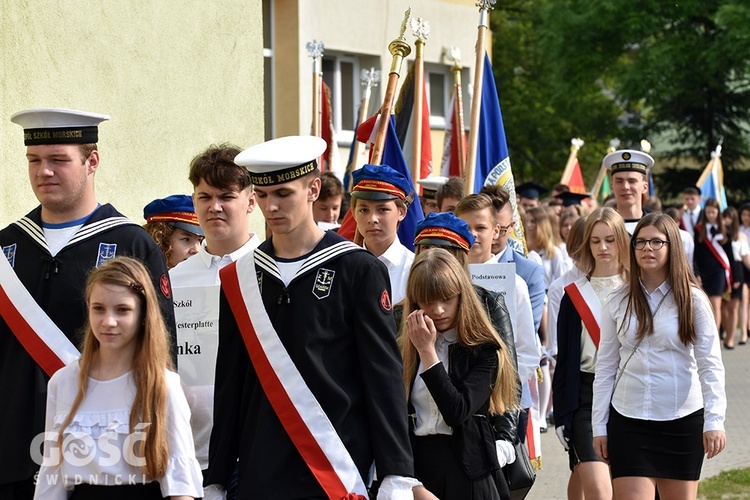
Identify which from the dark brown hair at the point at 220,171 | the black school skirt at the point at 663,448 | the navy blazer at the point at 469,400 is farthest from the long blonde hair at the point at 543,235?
the dark brown hair at the point at 220,171

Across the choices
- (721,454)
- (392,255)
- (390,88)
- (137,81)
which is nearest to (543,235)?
(721,454)

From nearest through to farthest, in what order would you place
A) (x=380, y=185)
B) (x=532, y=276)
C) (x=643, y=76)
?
(x=380, y=185) → (x=532, y=276) → (x=643, y=76)

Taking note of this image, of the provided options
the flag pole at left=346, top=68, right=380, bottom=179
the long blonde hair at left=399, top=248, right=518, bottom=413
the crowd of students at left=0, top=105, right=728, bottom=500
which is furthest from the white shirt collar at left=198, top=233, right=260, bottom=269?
the flag pole at left=346, top=68, right=380, bottom=179

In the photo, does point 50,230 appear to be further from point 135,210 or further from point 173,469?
point 135,210

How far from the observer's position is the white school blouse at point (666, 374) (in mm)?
6504

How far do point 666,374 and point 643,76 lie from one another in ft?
79.9

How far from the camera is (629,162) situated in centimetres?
986

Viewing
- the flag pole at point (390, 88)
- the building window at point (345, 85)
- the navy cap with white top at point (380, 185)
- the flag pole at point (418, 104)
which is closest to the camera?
the navy cap with white top at point (380, 185)

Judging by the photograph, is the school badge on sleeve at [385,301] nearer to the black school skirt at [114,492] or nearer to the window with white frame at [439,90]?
the black school skirt at [114,492]

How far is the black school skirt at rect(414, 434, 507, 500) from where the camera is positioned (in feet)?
18.2

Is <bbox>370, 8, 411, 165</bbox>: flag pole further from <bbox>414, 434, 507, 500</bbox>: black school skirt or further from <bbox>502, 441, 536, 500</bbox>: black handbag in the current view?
<bbox>414, 434, 507, 500</bbox>: black school skirt

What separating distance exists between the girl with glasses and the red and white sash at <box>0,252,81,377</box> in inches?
124

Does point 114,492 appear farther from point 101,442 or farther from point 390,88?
point 390,88

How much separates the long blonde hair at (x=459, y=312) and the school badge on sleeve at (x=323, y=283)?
1.28 metres
